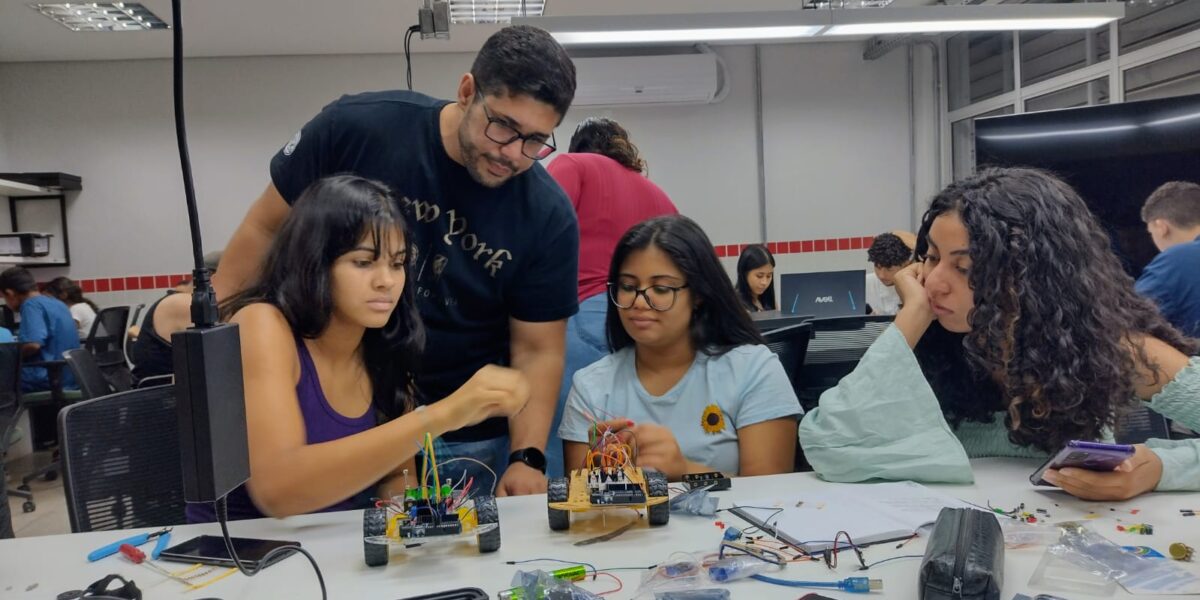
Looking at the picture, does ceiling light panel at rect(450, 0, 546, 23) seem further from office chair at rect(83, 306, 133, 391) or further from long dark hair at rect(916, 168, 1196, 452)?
long dark hair at rect(916, 168, 1196, 452)

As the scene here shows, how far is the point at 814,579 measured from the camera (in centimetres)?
94

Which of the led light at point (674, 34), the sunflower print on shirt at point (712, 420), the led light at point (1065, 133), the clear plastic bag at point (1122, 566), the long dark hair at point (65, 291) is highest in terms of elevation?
the led light at point (674, 34)

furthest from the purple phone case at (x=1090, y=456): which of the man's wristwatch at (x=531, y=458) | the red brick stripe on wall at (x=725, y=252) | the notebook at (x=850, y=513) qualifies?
the red brick stripe on wall at (x=725, y=252)

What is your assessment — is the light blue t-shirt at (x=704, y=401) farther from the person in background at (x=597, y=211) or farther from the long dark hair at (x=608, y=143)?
the long dark hair at (x=608, y=143)

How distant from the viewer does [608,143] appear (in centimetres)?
242

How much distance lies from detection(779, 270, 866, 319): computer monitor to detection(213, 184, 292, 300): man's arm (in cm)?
291

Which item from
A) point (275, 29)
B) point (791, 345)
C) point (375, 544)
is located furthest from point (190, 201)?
point (275, 29)

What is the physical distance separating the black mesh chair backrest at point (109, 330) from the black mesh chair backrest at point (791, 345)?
4.78m

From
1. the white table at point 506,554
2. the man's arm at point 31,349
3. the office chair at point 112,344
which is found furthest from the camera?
the office chair at point 112,344

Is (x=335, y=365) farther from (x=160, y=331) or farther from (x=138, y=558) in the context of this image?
(x=160, y=331)

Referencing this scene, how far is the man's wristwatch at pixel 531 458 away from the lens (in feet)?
5.21

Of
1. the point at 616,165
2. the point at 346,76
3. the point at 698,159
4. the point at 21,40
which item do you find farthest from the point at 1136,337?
the point at 21,40

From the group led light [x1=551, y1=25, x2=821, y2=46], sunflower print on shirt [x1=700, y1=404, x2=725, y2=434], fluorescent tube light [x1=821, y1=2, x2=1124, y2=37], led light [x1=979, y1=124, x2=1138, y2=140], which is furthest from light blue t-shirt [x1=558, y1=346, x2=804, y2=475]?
led light [x1=979, y1=124, x2=1138, y2=140]

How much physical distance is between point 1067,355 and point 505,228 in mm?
1122
